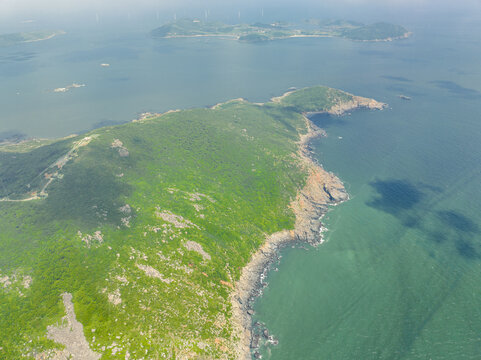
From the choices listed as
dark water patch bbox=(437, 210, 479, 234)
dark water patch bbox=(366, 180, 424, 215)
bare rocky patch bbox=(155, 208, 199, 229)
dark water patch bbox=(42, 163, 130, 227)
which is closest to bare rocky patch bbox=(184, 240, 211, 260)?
bare rocky patch bbox=(155, 208, 199, 229)

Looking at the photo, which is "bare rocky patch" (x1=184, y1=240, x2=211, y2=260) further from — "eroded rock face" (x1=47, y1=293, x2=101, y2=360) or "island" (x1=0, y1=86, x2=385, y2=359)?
"eroded rock face" (x1=47, y1=293, x2=101, y2=360)

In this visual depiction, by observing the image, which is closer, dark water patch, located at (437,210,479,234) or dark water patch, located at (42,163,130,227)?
dark water patch, located at (42,163,130,227)

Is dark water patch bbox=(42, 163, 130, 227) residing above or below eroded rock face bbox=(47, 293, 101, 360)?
above

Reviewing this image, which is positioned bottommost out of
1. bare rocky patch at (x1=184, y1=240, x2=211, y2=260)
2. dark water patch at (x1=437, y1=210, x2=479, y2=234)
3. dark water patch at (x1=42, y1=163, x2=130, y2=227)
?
dark water patch at (x1=437, y1=210, x2=479, y2=234)

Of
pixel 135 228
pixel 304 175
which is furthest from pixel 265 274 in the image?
pixel 304 175

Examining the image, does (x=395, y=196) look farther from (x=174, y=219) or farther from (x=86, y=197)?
(x=86, y=197)

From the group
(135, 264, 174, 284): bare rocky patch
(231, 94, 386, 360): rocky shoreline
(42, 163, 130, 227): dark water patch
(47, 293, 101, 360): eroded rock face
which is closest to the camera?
(47, 293, 101, 360): eroded rock face

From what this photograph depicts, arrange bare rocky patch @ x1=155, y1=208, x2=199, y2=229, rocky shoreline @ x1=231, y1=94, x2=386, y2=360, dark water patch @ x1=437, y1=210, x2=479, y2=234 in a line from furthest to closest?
1. dark water patch @ x1=437, y1=210, x2=479, y2=234
2. bare rocky patch @ x1=155, y1=208, x2=199, y2=229
3. rocky shoreline @ x1=231, y1=94, x2=386, y2=360
